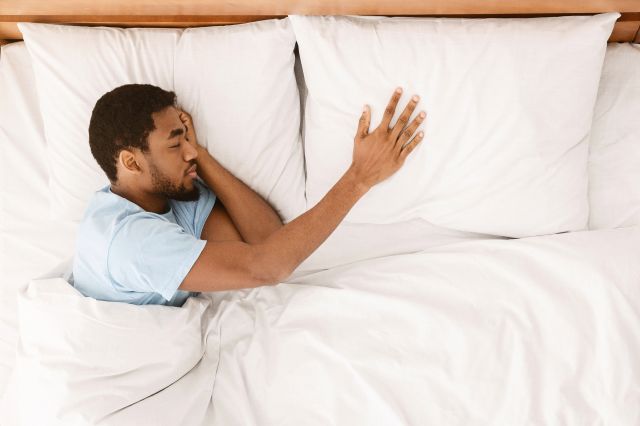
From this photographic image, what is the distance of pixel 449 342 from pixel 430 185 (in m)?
0.37

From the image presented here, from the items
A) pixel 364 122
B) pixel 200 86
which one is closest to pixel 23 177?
pixel 200 86

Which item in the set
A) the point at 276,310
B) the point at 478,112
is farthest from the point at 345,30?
the point at 276,310

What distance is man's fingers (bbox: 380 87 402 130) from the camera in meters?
1.26

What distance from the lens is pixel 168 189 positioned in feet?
4.21

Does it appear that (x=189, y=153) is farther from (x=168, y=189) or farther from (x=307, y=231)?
(x=307, y=231)

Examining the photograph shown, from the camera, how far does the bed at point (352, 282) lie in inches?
44.1

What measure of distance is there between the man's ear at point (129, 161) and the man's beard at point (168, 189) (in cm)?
3

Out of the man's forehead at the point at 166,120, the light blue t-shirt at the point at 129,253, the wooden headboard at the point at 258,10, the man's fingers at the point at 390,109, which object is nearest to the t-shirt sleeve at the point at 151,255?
the light blue t-shirt at the point at 129,253

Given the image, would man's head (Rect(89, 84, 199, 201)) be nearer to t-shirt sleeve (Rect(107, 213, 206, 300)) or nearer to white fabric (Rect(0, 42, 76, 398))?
t-shirt sleeve (Rect(107, 213, 206, 300))

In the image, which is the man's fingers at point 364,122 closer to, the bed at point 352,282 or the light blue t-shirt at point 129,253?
the bed at point 352,282

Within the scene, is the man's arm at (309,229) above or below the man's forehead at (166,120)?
below

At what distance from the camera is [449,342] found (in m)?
1.16

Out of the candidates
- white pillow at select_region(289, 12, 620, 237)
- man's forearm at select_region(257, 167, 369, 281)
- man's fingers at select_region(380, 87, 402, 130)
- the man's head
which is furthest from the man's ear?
man's fingers at select_region(380, 87, 402, 130)

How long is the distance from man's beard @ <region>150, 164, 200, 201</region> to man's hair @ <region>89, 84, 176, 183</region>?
6 cm
